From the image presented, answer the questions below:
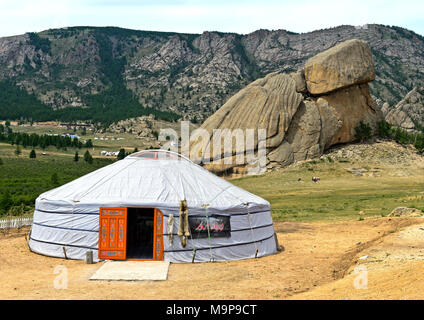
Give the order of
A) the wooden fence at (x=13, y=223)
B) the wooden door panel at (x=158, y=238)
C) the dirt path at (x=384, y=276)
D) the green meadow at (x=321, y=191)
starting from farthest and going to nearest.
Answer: the green meadow at (x=321, y=191), the wooden fence at (x=13, y=223), the wooden door panel at (x=158, y=238), the dirt path at (x=384, y=276)

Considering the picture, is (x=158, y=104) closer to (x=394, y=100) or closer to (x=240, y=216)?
(x=394, y=100)

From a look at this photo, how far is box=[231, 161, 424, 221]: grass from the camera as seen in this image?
73.7 ft

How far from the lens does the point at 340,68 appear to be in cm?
4366

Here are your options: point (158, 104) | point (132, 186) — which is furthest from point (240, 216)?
point (158, 104)

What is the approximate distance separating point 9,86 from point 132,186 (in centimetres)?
18103

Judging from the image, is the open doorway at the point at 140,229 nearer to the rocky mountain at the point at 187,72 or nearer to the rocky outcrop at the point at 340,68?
the rocky outcrop at the point at 340,68

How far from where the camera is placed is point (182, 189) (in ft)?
40.9

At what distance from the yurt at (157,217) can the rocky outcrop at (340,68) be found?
3342 cm

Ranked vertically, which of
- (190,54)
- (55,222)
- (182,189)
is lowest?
(55,222)

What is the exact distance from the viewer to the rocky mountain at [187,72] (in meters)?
142

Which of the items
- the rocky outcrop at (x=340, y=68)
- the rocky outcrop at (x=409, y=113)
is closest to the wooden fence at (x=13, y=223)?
the rocky outcrop at (x=340, y=68)

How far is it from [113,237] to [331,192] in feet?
72.5

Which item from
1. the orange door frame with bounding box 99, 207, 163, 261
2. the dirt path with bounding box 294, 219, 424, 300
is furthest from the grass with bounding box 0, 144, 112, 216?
the dirt path with bounding box 294, 219, 424, 300

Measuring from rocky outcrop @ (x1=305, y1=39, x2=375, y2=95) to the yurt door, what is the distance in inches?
1437
